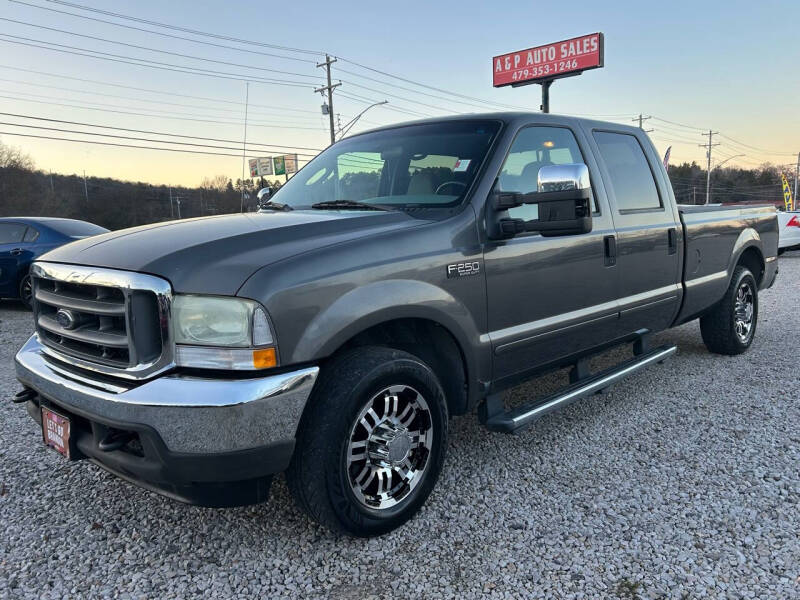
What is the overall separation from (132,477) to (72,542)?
2.09 feet

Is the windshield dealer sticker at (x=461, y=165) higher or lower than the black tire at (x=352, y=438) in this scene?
higher

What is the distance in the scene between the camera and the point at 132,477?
7.43 ft

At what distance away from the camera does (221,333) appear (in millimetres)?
2131

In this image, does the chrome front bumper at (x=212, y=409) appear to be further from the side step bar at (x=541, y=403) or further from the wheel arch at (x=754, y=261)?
the wheel arch at (x=754, y=261)

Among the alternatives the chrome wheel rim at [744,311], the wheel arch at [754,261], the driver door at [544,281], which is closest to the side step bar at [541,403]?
the driver door at [544,281]

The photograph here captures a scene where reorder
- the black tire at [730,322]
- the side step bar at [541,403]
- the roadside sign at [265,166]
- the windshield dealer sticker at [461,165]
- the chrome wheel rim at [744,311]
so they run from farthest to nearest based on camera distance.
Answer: the roadside sign at [265,166] < the chrome wheel rim at [744,311] < the black tire at [730,322] < the windshield dealer sticker at [461,165] < the side step bar at [541,403]

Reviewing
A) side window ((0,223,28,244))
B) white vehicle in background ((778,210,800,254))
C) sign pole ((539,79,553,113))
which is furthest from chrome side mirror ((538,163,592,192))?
sign pole ((539,79,553,113))

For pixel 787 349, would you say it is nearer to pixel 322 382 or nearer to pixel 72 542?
pixel 322 382

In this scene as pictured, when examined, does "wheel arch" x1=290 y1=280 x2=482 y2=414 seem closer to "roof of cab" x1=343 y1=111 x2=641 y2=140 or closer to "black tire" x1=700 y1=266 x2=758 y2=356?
"roof of cab" x1=343 y1=111 x2=641 y2=140

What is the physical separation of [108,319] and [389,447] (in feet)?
4.08

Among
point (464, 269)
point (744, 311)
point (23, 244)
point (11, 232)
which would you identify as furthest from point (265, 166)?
point (464, 269)

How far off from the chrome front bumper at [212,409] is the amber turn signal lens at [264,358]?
5 centimetres

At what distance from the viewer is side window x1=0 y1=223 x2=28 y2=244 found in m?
9.04

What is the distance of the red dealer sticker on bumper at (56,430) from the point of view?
94.2 inches
